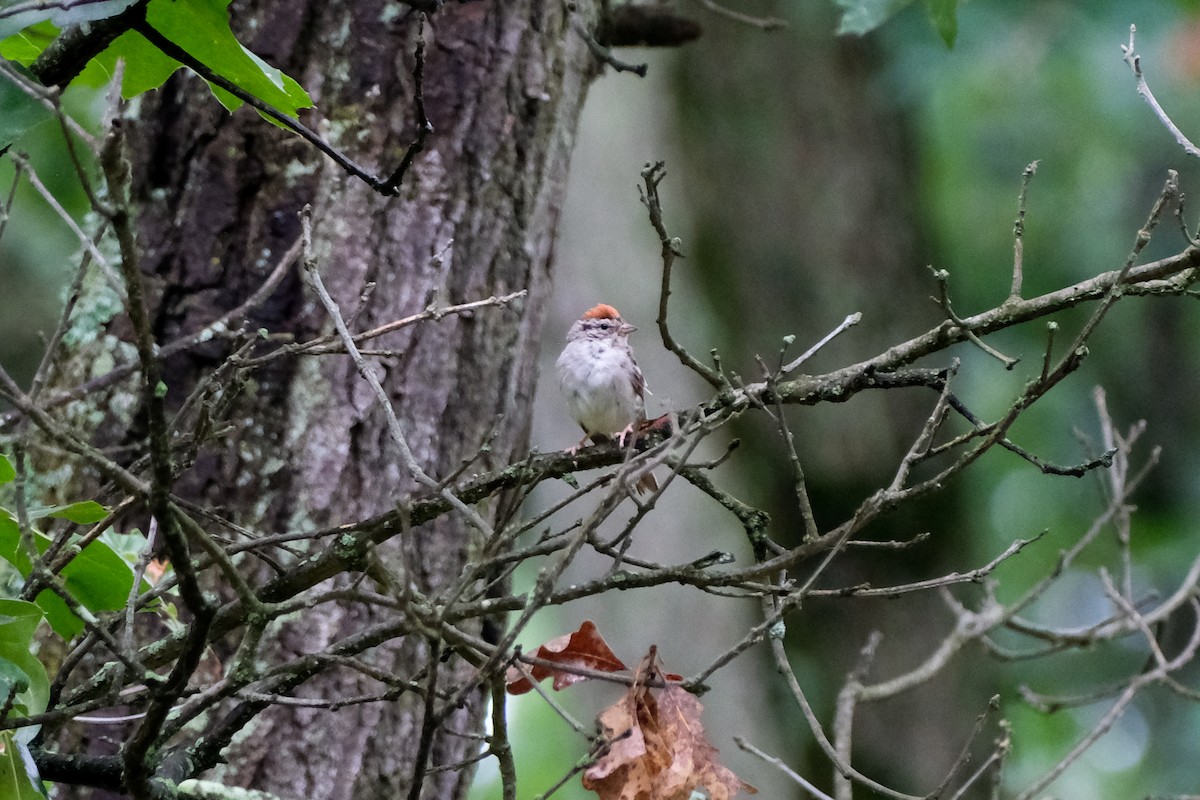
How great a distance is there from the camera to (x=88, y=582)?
2.06 meters

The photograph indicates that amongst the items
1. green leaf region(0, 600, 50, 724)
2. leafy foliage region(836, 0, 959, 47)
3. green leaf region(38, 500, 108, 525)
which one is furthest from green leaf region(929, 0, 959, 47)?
green leaf region(0, 600, 50, 724)

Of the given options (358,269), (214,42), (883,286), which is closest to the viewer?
(214,42)

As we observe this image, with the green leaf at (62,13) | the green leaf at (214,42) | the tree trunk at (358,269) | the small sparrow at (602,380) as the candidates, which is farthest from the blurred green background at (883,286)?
the green leaf at (62,13)

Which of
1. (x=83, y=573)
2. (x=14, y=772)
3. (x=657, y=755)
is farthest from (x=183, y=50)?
(x=657, y=755)

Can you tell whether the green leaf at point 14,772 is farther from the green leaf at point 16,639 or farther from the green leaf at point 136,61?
the green leaf at point 136,61

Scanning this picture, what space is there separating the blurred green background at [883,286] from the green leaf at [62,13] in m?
4.44

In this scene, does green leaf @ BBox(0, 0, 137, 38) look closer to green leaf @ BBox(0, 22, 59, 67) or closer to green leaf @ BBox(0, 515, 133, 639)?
green leaf @ BBox(0, 22, 59, 67)

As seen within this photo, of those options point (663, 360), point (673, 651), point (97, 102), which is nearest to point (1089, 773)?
point (673, 651)

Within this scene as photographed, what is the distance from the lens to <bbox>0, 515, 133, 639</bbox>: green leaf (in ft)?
6.57

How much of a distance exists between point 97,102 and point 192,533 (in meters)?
5.19

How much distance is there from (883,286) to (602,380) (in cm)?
337

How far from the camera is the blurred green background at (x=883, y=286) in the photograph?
22.4ft

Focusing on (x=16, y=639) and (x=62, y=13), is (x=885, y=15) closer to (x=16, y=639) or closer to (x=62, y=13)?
(x=62, y=13)

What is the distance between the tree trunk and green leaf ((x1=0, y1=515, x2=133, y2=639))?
962mm
